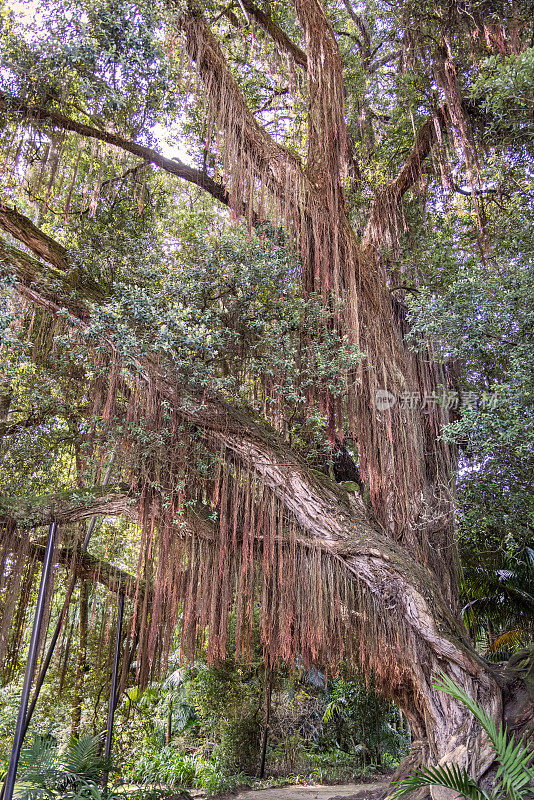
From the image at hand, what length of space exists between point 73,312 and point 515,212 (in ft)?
12.9

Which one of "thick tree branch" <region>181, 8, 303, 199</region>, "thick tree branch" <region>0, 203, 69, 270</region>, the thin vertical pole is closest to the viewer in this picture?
"thick tree branch" <region>181, 8, 303, 199</region>

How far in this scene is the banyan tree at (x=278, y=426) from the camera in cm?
384

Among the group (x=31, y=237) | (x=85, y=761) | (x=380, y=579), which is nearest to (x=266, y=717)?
(x=85, y=761)

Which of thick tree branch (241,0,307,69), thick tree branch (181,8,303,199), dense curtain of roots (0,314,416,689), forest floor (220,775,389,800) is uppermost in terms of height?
thick tree branch (241,0,307,69)

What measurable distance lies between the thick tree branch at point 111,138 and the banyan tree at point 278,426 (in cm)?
2

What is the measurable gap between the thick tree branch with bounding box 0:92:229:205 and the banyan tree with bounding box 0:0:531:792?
0.02 metres

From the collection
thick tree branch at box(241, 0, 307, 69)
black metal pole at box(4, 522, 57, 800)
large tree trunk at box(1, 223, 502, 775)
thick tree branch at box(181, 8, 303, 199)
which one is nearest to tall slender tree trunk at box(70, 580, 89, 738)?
large tree trunk at box(1, 223, 502, 775)

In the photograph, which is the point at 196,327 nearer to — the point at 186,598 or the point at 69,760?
the point at 186,598

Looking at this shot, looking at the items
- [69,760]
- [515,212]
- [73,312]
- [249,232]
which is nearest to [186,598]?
[69,760]

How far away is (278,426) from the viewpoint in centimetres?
432

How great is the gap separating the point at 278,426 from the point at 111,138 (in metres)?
2.77

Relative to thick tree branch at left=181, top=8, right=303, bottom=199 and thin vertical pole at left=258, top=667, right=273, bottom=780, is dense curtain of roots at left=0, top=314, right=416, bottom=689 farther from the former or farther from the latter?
thin vertical pole at left=258, top=667, right=273, bottom=780

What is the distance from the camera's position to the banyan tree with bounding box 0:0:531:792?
384 centimetres

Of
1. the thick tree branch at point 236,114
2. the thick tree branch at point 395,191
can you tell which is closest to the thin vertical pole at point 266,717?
the thick tree branch at point 395,191
